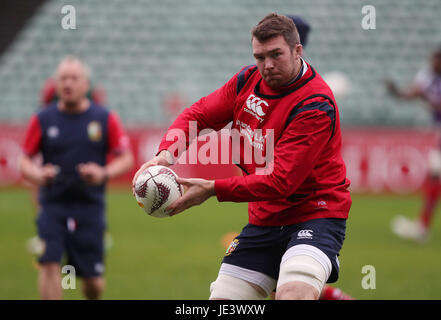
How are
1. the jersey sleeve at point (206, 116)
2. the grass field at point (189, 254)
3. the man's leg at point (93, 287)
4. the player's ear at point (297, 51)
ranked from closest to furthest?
the player's ear at point (297, 51) < the jersey sleeve at point (206, 116) < the man's leg at point (93, 287) < the grass field at point (189, 254)

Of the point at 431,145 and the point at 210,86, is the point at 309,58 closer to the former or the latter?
the point at 210,86

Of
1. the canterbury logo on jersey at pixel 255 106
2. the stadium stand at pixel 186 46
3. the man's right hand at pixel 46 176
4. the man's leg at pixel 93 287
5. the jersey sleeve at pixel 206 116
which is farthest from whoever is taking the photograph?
the stadium stand at pixel 186 46

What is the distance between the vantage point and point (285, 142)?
407 cm

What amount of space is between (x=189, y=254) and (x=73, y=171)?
3.74m

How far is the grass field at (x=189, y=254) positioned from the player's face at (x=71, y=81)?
84.0 inches

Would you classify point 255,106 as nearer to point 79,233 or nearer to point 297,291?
point 297,291

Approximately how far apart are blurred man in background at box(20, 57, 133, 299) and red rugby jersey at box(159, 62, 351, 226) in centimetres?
200

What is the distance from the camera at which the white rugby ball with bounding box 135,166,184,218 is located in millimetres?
4027

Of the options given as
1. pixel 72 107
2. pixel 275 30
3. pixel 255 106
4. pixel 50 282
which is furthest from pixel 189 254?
pixel 275 30

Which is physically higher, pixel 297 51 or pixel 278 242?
pixel 297 51

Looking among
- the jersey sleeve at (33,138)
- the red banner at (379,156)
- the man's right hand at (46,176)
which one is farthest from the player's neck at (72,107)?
the red banner at (379,156)

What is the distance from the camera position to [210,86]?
21.3 m

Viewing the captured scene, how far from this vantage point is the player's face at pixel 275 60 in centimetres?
404

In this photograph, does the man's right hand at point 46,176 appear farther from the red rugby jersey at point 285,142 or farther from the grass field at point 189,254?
the red rugby jersey at point 285,142
